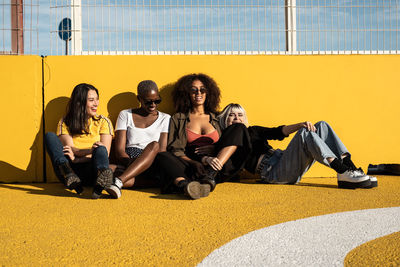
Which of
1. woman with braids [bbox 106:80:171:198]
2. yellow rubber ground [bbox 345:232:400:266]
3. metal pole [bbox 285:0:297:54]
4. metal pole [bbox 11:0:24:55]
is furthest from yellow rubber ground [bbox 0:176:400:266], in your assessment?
metal pole [bbox 285:0:297:54]

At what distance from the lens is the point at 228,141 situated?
4109 millimetres

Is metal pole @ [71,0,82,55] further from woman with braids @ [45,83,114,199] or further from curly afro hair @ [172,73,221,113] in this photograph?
curly afro hair @ [172,73,221,113]

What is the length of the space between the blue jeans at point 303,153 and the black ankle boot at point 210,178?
89 cm

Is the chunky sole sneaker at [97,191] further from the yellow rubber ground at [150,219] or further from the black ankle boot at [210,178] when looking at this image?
the black ankle boot at [210,178]

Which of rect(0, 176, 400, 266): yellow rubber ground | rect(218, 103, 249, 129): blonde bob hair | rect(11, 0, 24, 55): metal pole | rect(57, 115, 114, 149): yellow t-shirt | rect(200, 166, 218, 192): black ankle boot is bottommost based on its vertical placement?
rect(0, 176, 400, 266): yellow rubber ground

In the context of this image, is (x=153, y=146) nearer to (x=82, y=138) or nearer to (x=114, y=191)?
(x=114, y=191)

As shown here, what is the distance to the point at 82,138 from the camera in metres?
4.41

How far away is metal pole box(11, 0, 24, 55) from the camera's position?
488cm

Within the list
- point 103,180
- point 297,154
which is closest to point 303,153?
point 297,154

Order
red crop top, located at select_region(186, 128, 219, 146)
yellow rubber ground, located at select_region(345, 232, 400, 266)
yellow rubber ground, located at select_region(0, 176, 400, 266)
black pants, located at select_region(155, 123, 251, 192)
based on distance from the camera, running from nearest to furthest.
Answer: yellow rubber ground, located at select_region(345, 232, 400, 266) < yellow rubber ground, located at select_region(0, 176, 400, 266) < black pants, located at select_region(155, 123, 251, 192) < red crop top, located at select_region(186, 128, 219, 146)

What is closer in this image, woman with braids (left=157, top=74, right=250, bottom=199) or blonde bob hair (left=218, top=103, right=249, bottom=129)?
woman with braids (left=157, top=74, right=250, bottom=199)

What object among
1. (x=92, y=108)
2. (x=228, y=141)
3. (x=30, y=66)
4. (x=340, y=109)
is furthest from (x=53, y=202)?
(x=340, y=109)

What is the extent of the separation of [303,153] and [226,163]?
33.0 inches

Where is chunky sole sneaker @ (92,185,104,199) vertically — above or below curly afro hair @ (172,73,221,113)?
below
